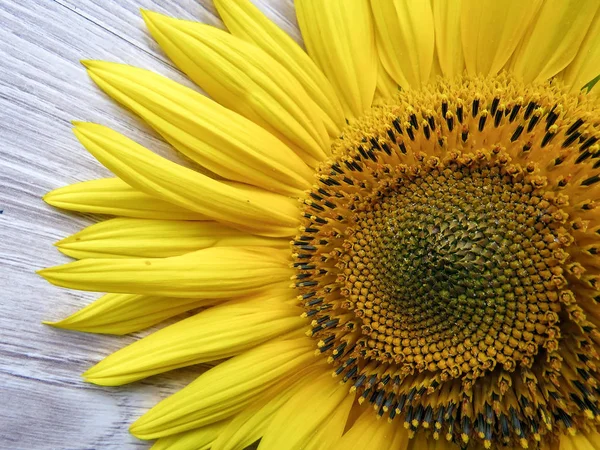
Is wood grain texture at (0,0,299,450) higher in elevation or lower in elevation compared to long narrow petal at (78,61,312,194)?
lower

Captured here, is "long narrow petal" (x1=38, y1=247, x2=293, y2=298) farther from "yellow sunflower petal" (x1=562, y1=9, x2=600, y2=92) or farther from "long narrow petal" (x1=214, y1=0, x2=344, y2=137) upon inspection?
"yellow sunflower petal" (x1=562, y1=9, x2=600, y2=92)

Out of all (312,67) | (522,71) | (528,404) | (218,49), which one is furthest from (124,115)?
(528,404)

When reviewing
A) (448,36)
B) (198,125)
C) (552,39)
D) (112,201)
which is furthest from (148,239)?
(552,39)

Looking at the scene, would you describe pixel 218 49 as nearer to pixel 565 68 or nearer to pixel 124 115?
pixel 124 115

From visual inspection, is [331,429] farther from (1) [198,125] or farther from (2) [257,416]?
(1) [198,125]

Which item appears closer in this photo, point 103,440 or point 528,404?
point 528,404

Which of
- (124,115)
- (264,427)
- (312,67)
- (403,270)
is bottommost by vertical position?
(264,427)

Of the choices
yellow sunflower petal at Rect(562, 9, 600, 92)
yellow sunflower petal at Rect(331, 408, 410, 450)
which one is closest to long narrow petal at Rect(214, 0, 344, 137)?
yellow sunflower petal at Rect(562, 9, 600, 92)
